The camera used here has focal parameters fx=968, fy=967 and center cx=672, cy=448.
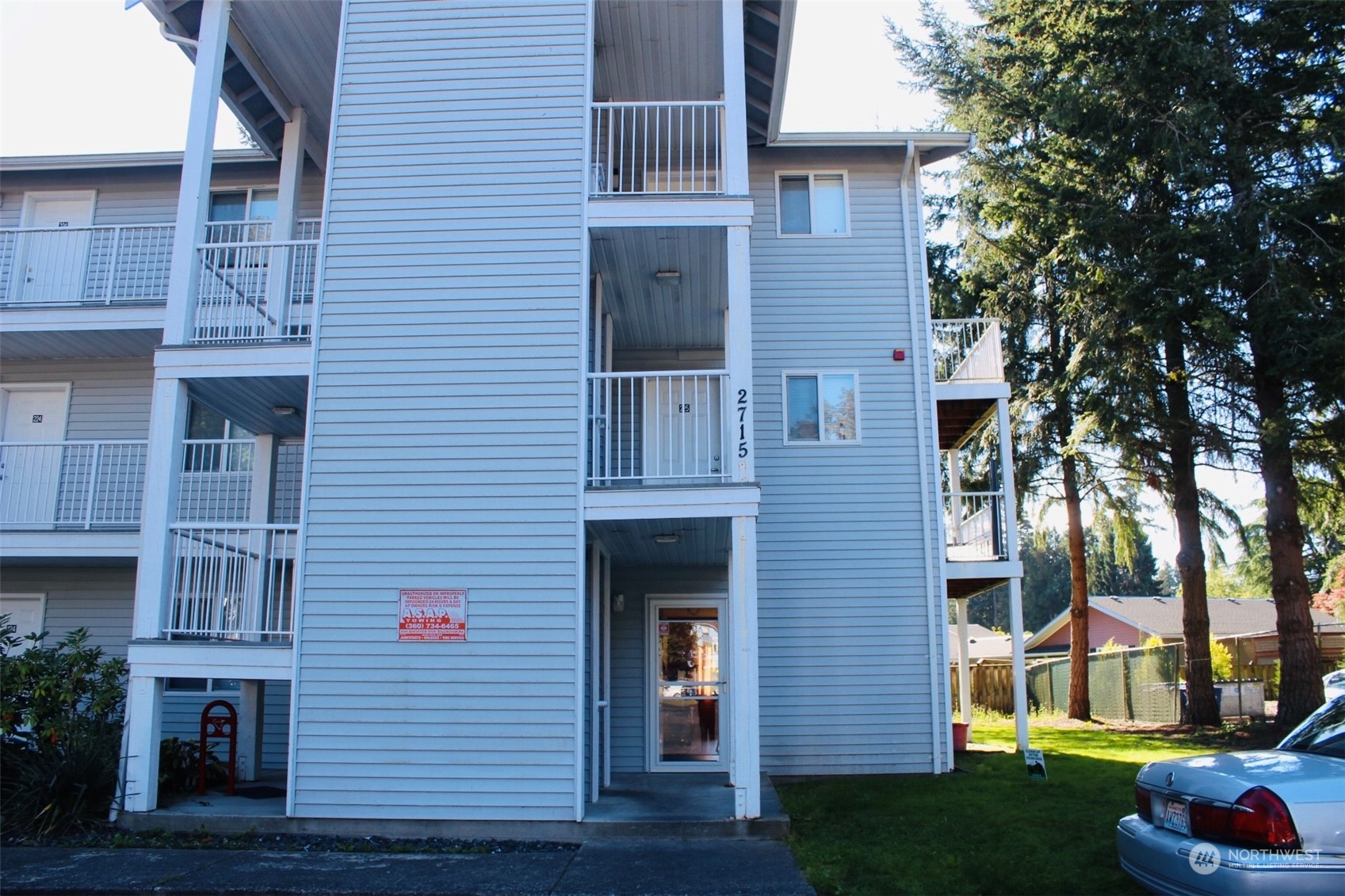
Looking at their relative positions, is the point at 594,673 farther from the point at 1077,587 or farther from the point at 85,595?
the point at 1077,587

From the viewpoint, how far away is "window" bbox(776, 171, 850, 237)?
1379 centimetres

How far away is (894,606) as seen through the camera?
12.8 metres

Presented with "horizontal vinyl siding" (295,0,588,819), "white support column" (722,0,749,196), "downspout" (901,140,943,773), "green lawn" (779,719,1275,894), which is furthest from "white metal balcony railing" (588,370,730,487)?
"green lawn" (779,719,1275,894)

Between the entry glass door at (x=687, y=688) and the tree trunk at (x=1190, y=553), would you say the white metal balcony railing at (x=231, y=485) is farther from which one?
the tree trunk at (x=1190, y=553)

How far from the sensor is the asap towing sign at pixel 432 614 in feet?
30.2

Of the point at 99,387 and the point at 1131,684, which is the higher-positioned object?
the point at 99,387

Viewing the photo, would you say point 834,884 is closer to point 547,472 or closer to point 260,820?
point 547,472

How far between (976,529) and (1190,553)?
598 cm

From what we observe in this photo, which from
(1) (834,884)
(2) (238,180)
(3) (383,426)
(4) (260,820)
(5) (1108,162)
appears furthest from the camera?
(5) (1108,162)

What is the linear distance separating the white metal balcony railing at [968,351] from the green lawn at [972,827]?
17.8ft

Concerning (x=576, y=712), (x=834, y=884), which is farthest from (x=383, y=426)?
(x=834, y=884)

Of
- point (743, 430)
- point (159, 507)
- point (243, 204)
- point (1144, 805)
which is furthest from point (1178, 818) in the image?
Result: point (243, 204)

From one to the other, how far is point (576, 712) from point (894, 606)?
543cm

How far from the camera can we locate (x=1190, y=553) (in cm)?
1817
